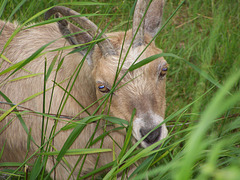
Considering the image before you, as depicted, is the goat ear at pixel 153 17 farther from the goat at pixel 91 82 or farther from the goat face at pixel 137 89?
the goat face at pixel 137 89

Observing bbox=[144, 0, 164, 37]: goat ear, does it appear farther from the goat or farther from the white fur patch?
the white fur patch

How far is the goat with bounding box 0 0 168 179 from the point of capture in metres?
2.55

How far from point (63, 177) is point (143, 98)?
1.23m

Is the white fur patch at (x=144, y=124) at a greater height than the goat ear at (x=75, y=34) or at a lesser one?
lesser

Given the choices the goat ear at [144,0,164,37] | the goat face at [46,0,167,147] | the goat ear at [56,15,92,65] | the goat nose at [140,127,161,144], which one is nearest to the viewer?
the goat nose at [140,127,161,144]

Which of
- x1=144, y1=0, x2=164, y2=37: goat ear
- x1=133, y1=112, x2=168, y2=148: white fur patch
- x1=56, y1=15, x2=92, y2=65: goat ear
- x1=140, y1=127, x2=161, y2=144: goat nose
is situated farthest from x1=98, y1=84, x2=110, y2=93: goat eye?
x1=144, y1=0, x2=164, y2=37: goat ear

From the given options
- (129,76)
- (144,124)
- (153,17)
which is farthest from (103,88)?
(153,17)

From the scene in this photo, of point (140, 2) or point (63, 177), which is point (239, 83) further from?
point (63, 177)

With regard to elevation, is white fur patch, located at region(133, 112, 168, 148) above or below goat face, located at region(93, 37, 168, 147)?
below

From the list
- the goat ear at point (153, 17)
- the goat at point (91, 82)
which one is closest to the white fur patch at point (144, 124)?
the goat at point (91, 82)

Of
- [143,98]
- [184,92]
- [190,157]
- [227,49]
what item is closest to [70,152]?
[143,98]

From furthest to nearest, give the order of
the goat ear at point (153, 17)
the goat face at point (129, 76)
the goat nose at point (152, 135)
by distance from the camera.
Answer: the goat ear at point (153, 17)
the goat face at point (129, 76)
the goat nose at point (152, 135)

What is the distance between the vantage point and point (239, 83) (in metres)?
4.11

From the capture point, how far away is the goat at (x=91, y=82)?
255 centimetres
